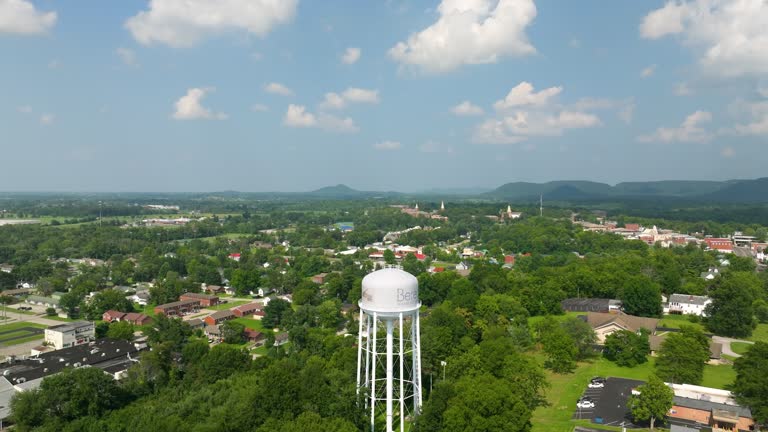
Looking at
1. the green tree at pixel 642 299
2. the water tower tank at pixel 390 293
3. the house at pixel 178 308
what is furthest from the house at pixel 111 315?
Result: the green tree at pixel 642 299

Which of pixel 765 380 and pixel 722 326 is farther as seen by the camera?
pixel 722 326

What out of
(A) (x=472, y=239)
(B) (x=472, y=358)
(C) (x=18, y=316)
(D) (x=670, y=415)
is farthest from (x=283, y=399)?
(A) (x=472, y=239)

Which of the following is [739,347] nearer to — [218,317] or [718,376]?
[718,376]

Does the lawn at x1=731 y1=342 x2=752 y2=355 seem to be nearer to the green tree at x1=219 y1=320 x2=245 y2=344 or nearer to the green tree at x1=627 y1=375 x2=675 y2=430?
the green tree at x1=627 y1=375 x2=675 y2=430

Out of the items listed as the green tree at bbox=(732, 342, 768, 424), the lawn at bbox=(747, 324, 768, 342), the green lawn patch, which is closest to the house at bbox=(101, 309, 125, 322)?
the green lawn patch

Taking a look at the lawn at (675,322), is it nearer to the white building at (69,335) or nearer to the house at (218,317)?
the house at (218,317)

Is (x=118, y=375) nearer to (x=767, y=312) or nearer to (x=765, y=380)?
(x=765, y=380)

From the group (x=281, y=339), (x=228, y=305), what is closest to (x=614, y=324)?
(x=281, y=339)
